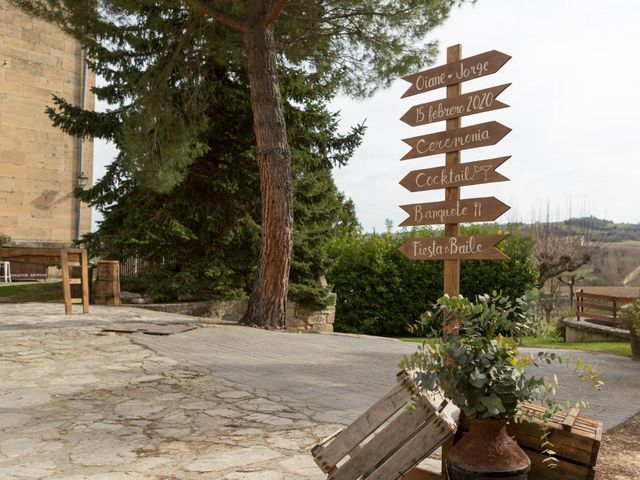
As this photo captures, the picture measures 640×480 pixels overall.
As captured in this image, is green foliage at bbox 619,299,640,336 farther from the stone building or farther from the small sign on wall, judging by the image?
the stone building

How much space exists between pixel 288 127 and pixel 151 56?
3310mm

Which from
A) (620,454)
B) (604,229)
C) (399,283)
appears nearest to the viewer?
(620,454)

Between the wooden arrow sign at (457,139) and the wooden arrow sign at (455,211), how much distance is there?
0.45 metres

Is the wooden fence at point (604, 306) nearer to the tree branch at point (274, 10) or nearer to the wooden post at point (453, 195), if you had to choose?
the tree branch at point (274, 10)

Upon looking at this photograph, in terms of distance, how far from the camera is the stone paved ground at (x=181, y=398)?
145 inches

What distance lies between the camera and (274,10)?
10664 mm

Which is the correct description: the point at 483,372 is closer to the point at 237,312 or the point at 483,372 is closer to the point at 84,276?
the point at 84,276

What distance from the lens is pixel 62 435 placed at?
4.18 meters

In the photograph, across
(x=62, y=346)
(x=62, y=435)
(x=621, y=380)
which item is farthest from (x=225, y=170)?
(x=62, y=435)

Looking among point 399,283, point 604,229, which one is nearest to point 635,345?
Answer: point 399,283

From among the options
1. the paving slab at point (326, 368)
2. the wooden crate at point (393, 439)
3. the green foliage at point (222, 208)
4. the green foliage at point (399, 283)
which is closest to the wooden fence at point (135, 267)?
the green foliage at point (222, 208)

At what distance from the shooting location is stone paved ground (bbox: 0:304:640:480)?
3.67 meters

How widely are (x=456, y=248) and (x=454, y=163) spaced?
0.73m

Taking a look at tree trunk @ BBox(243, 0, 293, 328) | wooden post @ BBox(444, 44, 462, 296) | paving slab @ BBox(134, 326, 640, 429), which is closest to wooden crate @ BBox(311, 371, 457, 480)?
paving slab @ BBox(134, 326, 640, 429)
